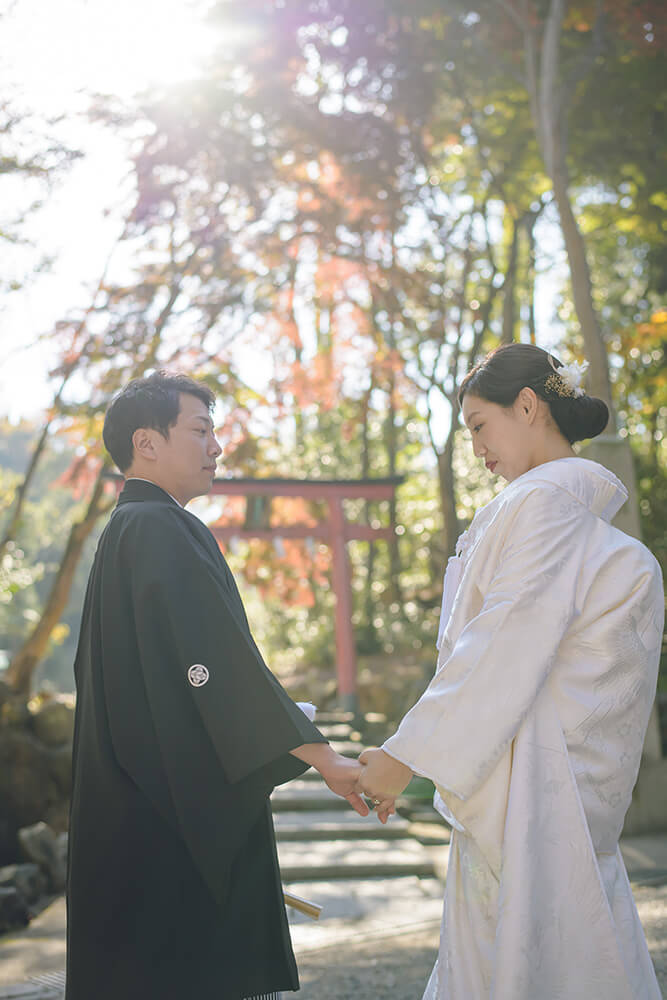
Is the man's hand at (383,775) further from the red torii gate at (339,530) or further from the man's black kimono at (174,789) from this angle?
the red torii gate at (339,530)

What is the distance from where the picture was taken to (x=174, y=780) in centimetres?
166

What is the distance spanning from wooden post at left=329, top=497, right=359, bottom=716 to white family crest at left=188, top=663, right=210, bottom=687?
7.83 meters

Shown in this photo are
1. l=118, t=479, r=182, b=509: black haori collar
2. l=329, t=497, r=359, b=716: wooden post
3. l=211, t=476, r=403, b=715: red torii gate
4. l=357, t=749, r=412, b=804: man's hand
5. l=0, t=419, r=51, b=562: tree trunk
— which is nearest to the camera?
l=357, t=749, r=412, b=804: man's hand

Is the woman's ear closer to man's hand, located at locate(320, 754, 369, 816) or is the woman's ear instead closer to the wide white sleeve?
the wide white sleeve

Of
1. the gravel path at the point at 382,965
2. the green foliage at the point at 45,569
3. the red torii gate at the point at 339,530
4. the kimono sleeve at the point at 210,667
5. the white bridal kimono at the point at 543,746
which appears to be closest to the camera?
the white bridal kimono at the point at 543,746

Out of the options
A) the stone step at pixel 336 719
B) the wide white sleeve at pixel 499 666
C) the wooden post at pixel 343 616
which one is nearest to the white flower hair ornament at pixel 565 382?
the wide white sleeve at pixel 499 666

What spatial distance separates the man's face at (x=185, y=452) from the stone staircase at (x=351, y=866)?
2.40 metres

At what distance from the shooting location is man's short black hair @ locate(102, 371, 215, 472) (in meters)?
1.97

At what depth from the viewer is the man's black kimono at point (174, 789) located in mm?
1647

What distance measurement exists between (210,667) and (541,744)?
672mm

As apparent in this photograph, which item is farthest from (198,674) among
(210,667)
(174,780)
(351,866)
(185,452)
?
(351,866)

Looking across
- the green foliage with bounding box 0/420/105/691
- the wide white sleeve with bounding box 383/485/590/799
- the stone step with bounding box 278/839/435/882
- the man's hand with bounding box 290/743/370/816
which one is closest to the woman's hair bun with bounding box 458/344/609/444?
the wide white sleeve with bounding box 383/485/590/799

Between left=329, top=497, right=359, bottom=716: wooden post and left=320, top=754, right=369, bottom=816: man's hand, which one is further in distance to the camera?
left=329, top=497, right=359, bottom=716: wooden post

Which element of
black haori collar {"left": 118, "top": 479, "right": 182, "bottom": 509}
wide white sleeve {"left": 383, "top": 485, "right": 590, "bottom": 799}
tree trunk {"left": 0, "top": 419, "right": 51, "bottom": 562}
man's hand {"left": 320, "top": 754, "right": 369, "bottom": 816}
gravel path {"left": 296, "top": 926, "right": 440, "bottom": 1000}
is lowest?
gravel path {"left": 296, "top": 926, "right": 440, "bottom": 1000}
